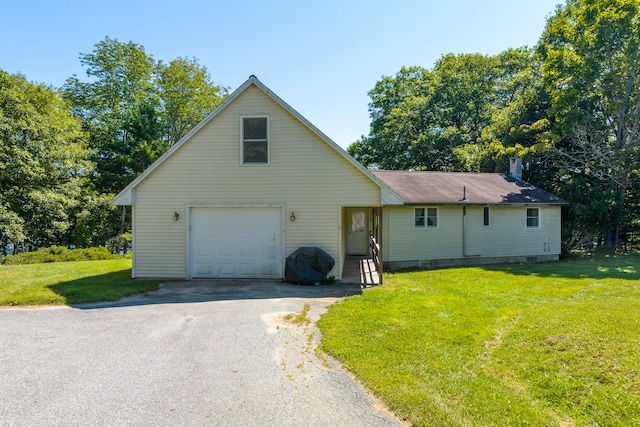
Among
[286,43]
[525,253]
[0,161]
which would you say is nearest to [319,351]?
[286,43]

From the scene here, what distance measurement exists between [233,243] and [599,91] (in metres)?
22.1

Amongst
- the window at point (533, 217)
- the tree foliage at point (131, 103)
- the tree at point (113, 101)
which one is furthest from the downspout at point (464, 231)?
the tree at point (113, 101)

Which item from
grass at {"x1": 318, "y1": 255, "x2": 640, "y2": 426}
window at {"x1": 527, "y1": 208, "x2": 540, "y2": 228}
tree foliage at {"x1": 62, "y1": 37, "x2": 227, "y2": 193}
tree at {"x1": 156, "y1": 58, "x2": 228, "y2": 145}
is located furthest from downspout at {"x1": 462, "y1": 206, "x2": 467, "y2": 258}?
tree at {"x1": 156, "y1": 58, "x2": 228, "y2": 145}

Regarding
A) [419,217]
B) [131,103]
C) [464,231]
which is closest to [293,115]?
[419,217]

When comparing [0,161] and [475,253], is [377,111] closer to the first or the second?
[475,253]

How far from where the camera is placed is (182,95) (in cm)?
3284

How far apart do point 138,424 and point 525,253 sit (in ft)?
57.6

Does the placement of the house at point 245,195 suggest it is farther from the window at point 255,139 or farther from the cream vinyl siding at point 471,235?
the cream vinyl siding at point 471,235

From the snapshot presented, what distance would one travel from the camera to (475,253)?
15.5 m

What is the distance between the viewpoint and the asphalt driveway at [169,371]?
11.4 ft

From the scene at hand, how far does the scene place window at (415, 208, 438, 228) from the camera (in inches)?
579

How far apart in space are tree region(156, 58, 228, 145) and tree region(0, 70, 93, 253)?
35.3 feet

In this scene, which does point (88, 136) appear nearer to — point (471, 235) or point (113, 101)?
point (113, 101)

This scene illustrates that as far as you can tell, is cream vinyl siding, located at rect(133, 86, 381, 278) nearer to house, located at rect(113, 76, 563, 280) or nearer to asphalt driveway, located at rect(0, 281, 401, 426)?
house, located at rect(113, 76, 563, 280)
